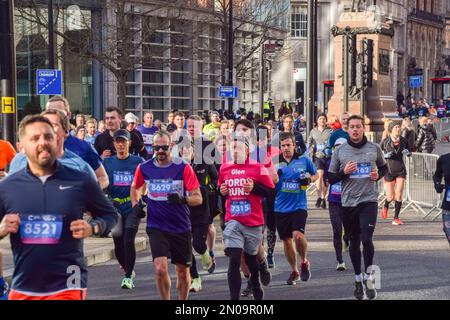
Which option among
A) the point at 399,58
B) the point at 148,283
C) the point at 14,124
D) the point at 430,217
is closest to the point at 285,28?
the point at 399,58

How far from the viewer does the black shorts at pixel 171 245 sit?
8.38 m

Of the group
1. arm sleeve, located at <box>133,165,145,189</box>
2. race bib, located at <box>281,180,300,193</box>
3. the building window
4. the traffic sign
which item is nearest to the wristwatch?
arm sleeve, located at <box>133,165,145,189</box>

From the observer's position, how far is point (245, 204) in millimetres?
8781

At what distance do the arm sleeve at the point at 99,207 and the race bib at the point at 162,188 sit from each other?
2.71 metres

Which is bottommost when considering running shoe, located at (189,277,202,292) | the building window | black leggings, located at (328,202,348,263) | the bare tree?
running shoe, located at (189,277,202,292)

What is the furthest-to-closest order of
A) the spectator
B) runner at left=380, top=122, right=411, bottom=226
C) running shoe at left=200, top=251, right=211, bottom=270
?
the spectator < runner at left=380, top=122, right=411, bottom=226 < running shoe at left=200, top=251, right=211, bottom=270

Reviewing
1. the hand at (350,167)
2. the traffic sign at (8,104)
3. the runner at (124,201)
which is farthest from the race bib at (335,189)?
the traffic sign at (8,104)

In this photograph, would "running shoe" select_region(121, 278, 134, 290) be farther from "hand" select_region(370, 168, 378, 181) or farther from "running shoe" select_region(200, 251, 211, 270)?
"hand" select_region(370, 168, 378, 181)

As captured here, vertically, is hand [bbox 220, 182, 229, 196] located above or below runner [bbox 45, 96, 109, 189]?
below

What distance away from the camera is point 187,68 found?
148ft

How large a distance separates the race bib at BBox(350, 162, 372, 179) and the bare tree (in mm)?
19493

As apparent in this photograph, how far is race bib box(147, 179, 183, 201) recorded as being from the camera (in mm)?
8508

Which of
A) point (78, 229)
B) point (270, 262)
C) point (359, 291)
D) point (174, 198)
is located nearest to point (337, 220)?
point (270, 262)

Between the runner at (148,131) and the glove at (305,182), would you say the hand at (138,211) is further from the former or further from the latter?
the runner at (148,131)
